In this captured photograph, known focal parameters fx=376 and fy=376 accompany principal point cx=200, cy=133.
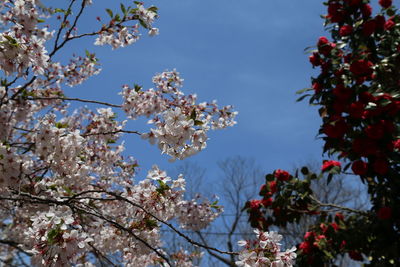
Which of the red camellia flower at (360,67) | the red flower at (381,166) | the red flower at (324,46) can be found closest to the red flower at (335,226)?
the red flower at (381,166)

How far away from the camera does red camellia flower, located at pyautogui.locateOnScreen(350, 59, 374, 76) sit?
12.4 feet

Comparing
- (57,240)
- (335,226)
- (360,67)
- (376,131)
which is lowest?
(57,240)

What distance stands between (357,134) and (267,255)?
2.00 meters

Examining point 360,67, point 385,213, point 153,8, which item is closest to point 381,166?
point 385,213

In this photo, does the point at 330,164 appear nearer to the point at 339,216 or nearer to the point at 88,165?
the point at 339,216

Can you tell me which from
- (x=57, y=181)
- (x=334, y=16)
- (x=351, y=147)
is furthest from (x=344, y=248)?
(x=57, y=181)

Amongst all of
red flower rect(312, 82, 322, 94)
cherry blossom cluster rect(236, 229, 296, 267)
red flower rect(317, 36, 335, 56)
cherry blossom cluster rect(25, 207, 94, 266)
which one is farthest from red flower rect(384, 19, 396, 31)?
cherry blossom cluster rect(25, 207, 94, 266)

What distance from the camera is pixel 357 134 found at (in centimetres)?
370

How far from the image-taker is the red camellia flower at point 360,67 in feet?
12.4

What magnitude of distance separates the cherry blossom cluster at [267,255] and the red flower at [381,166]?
1.81 metres

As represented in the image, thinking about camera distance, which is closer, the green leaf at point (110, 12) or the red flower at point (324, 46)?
the green leaf at point (110, 12)

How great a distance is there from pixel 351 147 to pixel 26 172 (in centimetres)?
301

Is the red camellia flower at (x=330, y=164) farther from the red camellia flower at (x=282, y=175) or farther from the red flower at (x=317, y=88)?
the red flower at (x=317, y=88)

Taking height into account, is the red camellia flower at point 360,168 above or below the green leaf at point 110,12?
below
